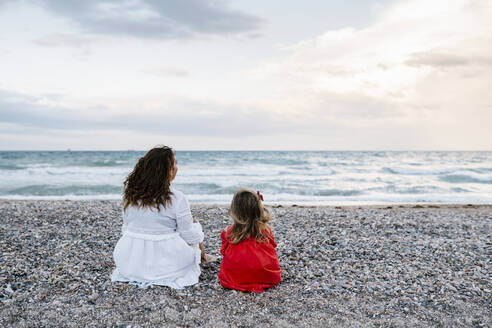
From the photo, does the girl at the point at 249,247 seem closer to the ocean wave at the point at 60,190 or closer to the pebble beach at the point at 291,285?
the pebble beach at the point at 291,285

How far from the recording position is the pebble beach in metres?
3.59

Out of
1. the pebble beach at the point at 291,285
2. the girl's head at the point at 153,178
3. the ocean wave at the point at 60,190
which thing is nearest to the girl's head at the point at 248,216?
the pebble beach at the point at 291,285

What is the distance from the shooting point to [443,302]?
13.0 ft

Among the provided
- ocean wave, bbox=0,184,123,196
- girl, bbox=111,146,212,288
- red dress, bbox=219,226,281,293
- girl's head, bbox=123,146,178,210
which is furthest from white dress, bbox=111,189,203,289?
ocean wave, bbox=0,184,123,196

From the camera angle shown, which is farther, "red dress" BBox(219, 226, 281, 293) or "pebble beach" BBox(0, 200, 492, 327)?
"red dress" BBox(219, 226, 281, 293)

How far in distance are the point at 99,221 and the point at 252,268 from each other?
15.8ft

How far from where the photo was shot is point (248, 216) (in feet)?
13.7

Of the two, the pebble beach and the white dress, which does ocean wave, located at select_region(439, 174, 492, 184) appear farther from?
the white dress

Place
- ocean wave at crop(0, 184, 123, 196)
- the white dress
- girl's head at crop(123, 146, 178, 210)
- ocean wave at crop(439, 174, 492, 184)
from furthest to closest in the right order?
ocean wave at crop(439, 174, 492, 184), ocean wave at crop(0, 184, 123, 196), the white dress, girl's head at crop(123, 146, 178, 210)

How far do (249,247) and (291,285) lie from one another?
760 millimetres

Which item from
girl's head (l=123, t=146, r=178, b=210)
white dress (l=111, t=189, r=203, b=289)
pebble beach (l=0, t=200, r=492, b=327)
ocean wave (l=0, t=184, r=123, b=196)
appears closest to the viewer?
pebble beach (l=0, t=200, r=492, b=327)

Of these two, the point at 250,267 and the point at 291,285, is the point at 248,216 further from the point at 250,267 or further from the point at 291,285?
the point at 291,285

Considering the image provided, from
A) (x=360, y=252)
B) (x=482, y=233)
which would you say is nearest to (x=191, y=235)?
(x=360, y=252)

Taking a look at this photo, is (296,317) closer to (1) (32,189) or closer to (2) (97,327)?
(2) (97,327)
